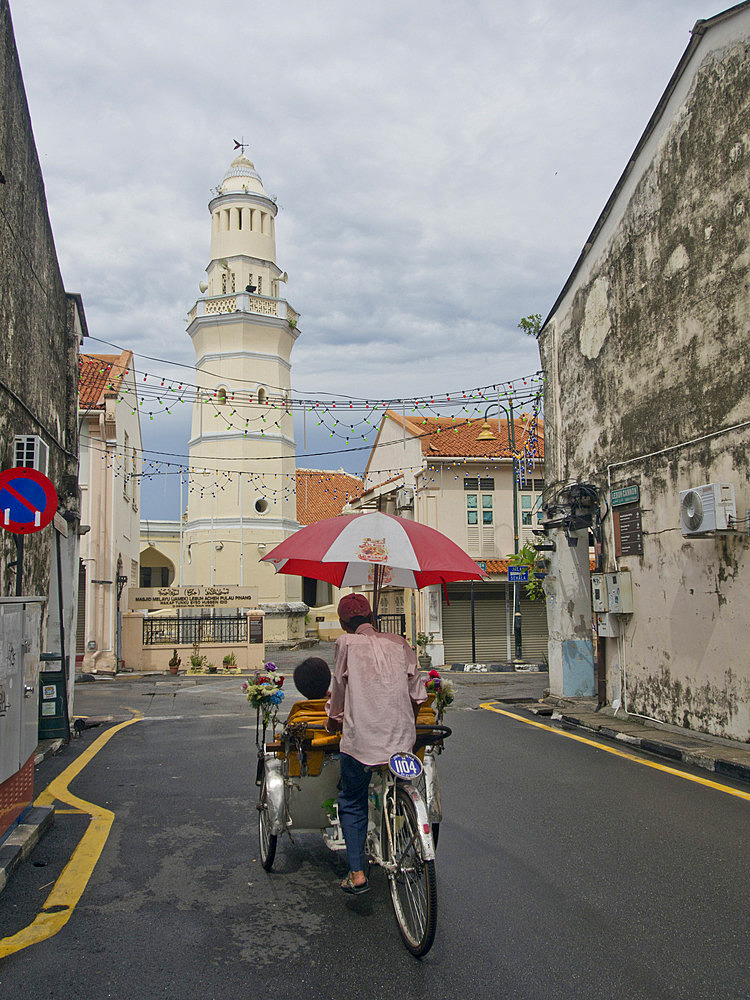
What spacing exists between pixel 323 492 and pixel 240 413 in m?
13.3

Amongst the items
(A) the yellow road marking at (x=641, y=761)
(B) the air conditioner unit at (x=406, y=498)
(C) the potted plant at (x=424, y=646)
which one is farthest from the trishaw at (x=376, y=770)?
(B) the air conditioner unit at (x=406, y=498)

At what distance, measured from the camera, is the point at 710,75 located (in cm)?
1070

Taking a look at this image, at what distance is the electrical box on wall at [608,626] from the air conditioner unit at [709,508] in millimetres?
2984

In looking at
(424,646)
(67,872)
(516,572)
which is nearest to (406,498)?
(424,646)

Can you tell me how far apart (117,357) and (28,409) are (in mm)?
21413

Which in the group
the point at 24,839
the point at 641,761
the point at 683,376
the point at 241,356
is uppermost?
the point at 241,356

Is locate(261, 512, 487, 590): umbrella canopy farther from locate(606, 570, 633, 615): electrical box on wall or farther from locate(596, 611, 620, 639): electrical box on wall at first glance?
locate(596, 611, 620, 639): electrical box on wall

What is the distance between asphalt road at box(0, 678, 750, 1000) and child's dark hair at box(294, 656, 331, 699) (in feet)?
3.71

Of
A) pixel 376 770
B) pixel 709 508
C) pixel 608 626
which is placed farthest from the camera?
pixel 608 626

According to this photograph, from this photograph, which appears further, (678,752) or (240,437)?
(240,437)

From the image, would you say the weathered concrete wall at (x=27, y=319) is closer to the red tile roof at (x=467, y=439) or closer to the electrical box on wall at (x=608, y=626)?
the electrical box on wall at (x=608, y=626)

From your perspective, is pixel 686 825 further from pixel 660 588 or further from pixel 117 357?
pixel 117 357

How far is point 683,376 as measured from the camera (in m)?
11.0

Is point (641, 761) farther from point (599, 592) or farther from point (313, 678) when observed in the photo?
point (313, 678)
